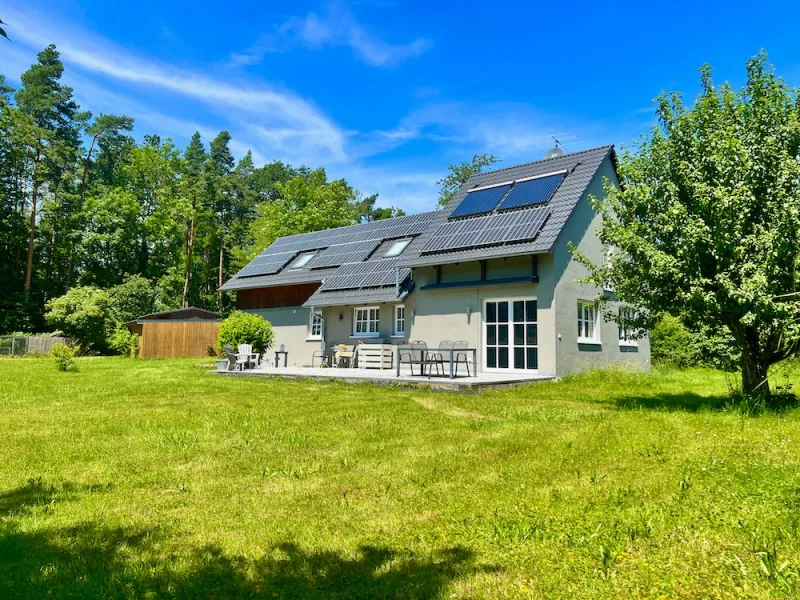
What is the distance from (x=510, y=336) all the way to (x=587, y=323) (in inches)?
110

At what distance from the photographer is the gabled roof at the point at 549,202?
14.9 meters

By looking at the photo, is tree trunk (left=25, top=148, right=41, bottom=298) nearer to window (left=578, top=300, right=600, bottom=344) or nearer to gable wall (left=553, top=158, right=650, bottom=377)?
gable wall (left=553, top=158, right=650, bottom=377)

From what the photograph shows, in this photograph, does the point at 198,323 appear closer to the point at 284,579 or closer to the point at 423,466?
the point at 423,466

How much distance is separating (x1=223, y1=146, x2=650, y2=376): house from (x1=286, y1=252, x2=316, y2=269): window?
237cm

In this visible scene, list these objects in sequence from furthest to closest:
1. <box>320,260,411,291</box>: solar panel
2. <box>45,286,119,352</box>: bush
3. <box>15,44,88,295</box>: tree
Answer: <box>15,44,88,295</box>: tree < <box>45,286,119,352</box>: bush < <box>320,260,411,291</box>: solar panel

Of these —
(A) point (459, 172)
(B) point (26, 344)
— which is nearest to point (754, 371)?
(B) point (26, 344)

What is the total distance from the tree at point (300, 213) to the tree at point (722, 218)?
3514cm

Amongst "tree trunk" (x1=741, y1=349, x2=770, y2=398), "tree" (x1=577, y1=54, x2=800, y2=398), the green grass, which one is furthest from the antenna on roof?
the green grass

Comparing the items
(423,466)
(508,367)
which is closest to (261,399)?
(423,466)

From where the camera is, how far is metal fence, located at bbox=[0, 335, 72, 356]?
32844 mm

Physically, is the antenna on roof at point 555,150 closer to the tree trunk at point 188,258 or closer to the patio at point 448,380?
the patio at point 448,380

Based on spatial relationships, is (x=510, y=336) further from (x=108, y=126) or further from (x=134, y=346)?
(x=108, y=126)

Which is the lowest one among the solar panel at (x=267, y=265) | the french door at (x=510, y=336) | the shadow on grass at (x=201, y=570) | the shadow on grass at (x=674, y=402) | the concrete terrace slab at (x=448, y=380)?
the shadow on grass at (x=201, y=570)

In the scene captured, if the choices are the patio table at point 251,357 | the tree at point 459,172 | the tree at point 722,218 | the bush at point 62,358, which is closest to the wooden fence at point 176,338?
the bush at point 62,358
